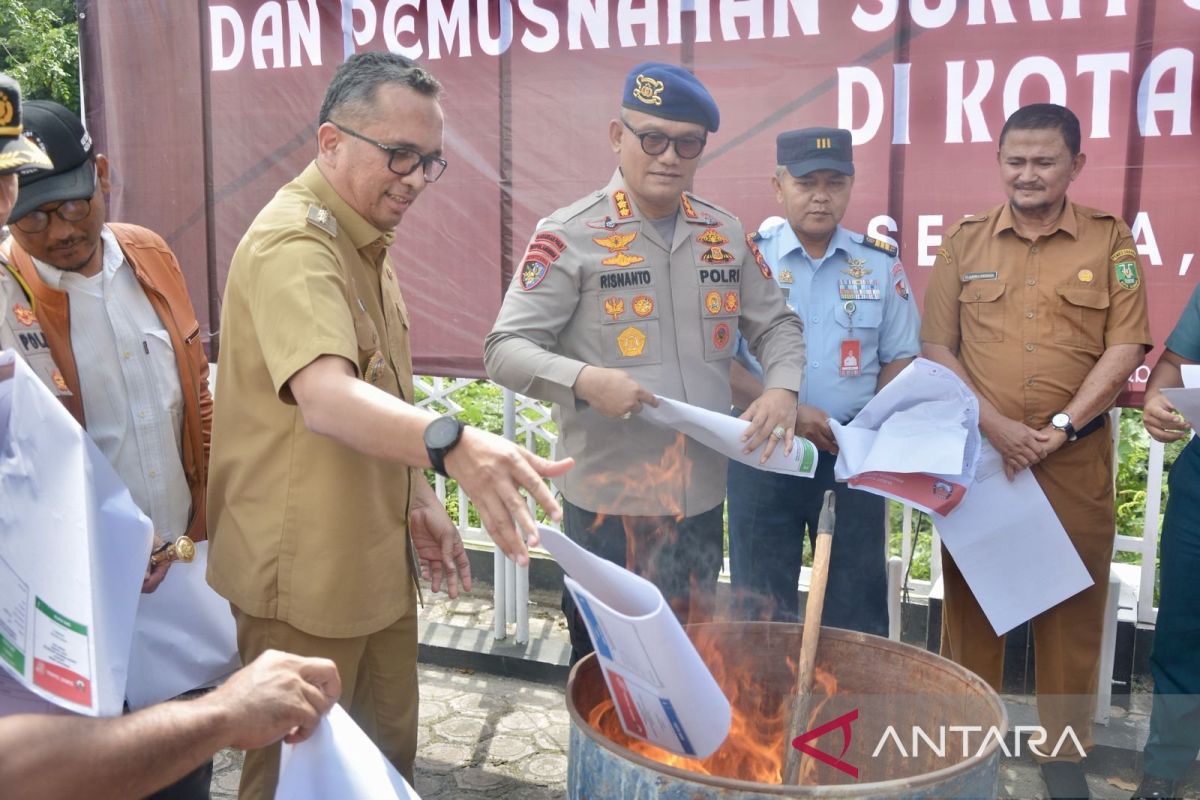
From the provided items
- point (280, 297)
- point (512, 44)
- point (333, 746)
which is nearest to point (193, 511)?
point (280, 297)

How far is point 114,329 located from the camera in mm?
2674

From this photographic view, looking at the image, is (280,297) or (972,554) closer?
(280,297)

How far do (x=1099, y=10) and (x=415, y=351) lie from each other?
114 inches

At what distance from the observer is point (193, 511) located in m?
2.85

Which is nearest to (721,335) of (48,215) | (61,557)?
(48,215)

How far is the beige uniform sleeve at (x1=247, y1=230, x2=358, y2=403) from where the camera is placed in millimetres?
1985

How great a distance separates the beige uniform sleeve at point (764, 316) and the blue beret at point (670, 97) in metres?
0.48

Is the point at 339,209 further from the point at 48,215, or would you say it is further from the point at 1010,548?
the point at 1010,548

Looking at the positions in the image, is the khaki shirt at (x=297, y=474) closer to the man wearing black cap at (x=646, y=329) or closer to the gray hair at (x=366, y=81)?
the gray hair at (x=366, y=81)

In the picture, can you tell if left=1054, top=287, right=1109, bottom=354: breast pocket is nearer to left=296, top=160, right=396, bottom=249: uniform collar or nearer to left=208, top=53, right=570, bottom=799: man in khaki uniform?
left=208, top=53, right=570, bottom=799: man in khaki uniform

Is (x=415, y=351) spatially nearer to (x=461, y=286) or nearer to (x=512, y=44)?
(x=461, y=286)

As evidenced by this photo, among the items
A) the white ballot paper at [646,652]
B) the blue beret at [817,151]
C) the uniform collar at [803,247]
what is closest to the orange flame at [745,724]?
the white ballot paper at [646,652]

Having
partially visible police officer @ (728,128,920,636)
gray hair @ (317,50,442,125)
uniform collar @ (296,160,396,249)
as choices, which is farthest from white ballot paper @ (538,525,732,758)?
partially visible police officer @ (728,128,920,636)

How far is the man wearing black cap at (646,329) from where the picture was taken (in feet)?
10.1
